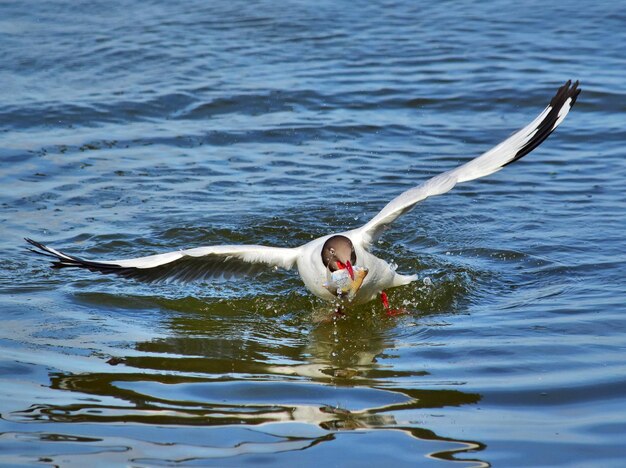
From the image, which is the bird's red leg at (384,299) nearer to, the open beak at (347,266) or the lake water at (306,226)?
the lake water at (306,226)

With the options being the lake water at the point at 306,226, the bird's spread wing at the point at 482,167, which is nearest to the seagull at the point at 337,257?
the bird's spread wing at the point at 482,167

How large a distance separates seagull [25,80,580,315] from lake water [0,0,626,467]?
26 cm

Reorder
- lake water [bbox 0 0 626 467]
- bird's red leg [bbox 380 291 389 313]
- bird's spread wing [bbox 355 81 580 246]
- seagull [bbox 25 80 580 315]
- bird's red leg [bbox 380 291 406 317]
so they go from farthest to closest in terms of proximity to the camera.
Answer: bird's red leg [bbox 380 291 389 313] → bird's red leg [bbox 380 291 406 317] → bird's spread wing [bbox 355 81 580 246] → seagull [bbox 25 80 580 315] → lake water [bbox 0 0 626 467]

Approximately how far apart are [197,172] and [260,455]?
6338 millimetres

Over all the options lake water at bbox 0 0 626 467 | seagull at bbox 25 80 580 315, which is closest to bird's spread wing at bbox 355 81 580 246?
seagull at bbox 25 80 580 315

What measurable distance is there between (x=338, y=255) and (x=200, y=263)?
4.23 feet

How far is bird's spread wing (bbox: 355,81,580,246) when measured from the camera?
711 centimetres

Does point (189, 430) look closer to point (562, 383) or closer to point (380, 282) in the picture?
point (562, 383)

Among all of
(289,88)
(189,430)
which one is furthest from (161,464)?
(289,88)

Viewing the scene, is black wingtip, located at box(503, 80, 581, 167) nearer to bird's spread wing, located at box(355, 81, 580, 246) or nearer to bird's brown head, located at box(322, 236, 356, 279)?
bird's spread wing, located at box(355, 81, 580, 246)

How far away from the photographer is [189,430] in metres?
4.75

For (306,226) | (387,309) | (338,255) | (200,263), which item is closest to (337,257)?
(338,255)

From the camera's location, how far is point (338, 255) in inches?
264

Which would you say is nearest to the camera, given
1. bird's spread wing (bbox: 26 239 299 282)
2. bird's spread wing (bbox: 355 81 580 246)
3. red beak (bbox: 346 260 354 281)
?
red beak (bbox: 346 260 354 281)
